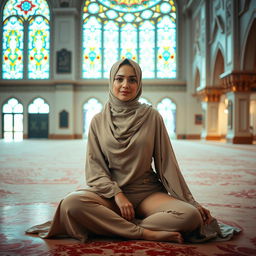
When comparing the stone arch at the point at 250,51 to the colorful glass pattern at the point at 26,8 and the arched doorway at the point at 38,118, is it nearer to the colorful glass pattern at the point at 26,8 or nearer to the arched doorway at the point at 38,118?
the arched doorway at the point at 38,118

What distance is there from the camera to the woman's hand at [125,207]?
2518 mm

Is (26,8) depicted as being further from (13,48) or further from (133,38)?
(133,38)

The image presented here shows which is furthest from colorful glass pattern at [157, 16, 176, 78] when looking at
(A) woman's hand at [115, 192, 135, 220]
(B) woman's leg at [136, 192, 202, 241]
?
(A) woman's hand at [115, 192, 135, 220]

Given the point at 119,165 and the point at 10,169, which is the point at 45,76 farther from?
the point at 119,165

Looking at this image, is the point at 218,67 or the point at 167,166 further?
the point at 218,67

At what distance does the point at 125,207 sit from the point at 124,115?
713 millimetres

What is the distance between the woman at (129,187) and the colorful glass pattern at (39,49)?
82.7ft

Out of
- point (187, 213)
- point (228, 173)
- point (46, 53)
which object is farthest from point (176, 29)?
point (187, 213)

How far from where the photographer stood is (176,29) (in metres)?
26.9

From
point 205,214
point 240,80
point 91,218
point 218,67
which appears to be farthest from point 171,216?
point 218,67

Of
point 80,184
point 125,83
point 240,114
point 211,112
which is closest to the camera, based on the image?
point 125,83

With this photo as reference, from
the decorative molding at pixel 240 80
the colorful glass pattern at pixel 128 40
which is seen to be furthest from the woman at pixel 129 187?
the colorful glass pattern at pixel 128 40

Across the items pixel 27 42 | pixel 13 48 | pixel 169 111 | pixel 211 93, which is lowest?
pixel 169 111

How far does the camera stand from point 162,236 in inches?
100.0
